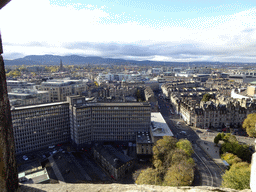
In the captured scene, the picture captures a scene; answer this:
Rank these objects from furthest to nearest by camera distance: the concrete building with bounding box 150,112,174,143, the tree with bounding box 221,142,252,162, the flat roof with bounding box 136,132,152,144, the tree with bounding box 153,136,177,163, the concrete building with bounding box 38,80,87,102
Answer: the concrete building with bounding box 38,80,87,102 < the flat roof with bounding box 136,132,152,144 < the concrete building with bounding box 150,112,174,143 < the tree with bounding box 221,142,252,162 < the tree with bounding box 153,136,177,163

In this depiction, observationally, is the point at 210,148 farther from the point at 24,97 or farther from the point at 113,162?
the point at 24,97

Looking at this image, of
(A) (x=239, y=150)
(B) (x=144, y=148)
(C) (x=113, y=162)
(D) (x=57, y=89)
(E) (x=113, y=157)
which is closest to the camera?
(C) (x=113, y=162)

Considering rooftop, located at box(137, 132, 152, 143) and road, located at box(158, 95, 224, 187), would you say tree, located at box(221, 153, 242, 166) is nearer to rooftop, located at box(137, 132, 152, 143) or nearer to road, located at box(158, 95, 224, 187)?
road, located at box(158, 95, 224, 187)

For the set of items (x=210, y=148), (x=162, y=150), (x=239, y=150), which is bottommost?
(x=210, y=148)

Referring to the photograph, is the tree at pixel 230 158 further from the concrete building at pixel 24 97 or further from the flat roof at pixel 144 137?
the concrete building at pixel 24 97

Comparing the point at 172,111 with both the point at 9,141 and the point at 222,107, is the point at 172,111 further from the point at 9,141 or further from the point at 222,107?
the point at 9,141

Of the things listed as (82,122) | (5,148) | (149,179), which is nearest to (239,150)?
(149,179)

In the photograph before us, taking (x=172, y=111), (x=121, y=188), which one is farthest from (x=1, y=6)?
(x=172, y=111)

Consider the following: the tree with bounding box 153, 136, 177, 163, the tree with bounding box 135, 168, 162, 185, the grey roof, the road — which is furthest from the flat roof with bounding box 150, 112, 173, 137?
the tree with bounding box 135, 168, 162, 185
